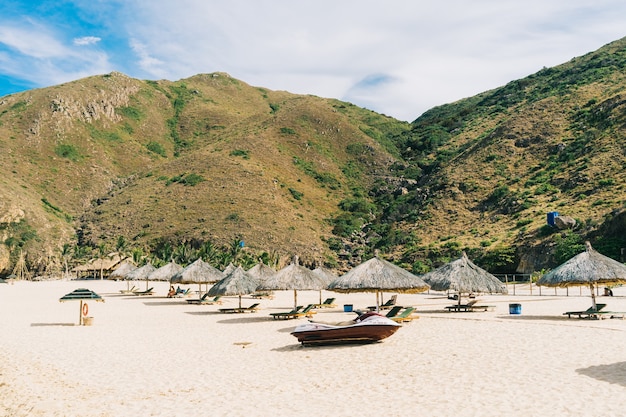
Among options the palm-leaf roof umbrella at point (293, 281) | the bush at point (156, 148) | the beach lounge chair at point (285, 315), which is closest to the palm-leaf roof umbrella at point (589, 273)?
the palm-leaf roof umbrella at point (293, 281)

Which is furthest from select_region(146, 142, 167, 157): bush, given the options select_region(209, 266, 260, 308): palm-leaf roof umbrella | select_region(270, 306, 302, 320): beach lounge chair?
select_region(270, 306, 302, 320): beach lounge chair

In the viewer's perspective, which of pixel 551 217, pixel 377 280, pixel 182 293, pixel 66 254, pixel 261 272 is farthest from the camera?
pixel 66 254

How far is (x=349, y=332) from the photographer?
1390cm

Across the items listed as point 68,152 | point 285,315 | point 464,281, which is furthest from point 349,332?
point 68,152

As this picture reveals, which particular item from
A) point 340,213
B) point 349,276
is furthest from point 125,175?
point 349,276

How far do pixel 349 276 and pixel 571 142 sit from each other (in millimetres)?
54186

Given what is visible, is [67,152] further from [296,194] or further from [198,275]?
[198,275]

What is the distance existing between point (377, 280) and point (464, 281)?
14.1ft

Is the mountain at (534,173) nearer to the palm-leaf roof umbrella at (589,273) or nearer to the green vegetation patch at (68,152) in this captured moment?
the palm-leaf roof umbrella at (589,273)

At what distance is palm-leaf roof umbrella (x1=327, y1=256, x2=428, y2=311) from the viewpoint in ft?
62.7

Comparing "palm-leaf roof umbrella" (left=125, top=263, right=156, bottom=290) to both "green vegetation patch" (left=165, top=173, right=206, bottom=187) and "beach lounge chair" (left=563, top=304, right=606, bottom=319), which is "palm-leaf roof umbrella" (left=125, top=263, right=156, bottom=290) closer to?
"beach lounge chair" (left=563, top=304, right=606, bottom=319)

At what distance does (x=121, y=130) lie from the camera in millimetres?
98188

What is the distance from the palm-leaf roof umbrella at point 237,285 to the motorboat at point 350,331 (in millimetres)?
8922

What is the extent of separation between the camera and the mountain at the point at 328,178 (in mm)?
54438
